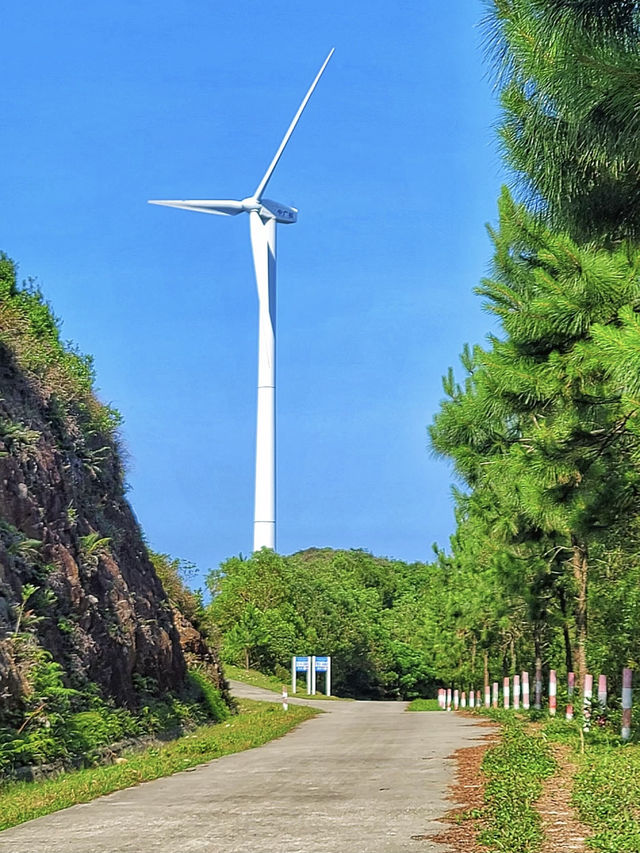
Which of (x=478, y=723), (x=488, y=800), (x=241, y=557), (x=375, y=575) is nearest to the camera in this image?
(x=488, y=800)

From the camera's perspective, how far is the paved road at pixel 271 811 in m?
8.28

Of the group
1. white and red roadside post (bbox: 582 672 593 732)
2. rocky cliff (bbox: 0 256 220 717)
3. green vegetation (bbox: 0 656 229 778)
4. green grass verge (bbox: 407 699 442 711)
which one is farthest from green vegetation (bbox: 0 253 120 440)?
green grass verge (bbox: 407 699 442 711)

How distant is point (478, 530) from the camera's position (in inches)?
1115

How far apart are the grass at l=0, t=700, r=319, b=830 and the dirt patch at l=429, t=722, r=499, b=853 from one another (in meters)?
3.56

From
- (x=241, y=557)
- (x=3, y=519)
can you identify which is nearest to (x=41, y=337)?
(x=3, y=519)

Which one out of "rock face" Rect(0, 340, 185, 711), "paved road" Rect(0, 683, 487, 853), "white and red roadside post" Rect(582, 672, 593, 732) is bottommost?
"paved road" Rect(0, 683, 487, 853)

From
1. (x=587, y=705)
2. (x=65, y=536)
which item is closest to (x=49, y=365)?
(x=65, y=536)

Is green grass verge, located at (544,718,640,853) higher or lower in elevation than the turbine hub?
lower

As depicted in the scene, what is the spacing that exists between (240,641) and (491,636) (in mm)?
25489

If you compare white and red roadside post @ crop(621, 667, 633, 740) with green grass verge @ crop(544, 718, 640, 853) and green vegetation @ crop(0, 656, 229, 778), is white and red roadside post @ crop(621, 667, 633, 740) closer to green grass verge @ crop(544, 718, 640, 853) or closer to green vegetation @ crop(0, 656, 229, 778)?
green grass verge @ crop(544, 718, 640, 853)

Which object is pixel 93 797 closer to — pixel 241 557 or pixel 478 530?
pixel 478 530

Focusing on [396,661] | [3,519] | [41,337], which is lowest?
[396,661]

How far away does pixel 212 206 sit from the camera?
5650 centimetres

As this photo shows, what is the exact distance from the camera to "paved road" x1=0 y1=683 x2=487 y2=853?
326 inches
